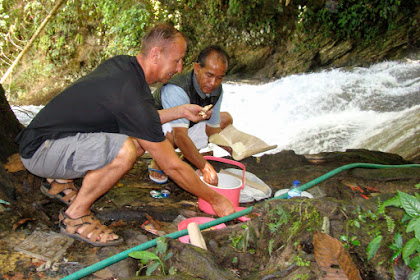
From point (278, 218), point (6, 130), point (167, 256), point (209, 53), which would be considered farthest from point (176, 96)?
point (167, 256)

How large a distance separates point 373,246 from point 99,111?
1.69m

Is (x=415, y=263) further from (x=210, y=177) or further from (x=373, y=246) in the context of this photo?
(x=210, y=177)

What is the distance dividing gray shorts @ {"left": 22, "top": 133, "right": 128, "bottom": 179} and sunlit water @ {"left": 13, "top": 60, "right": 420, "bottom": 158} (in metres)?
4.26

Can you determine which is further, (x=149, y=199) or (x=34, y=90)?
(x=34, y=90)

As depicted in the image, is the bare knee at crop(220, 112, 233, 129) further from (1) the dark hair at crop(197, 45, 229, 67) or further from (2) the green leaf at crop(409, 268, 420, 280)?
(2) the green leaf at crop(409, 268, 420, 280)

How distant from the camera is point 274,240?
5.77 ft

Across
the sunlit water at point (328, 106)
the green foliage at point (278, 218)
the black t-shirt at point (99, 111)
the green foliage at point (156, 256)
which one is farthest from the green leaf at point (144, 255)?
the sunlit water at point (328, 106)

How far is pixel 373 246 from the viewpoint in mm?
1604

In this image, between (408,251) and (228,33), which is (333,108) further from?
(408,251)

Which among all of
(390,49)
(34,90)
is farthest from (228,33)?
(34,90)

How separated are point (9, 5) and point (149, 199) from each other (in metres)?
11.0

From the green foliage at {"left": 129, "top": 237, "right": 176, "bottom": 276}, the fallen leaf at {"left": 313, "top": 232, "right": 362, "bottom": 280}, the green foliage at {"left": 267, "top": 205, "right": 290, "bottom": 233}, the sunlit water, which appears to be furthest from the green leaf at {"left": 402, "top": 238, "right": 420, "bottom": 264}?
the sunlit water

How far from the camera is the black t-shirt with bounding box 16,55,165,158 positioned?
2.07m

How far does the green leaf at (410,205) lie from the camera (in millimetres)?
1622
